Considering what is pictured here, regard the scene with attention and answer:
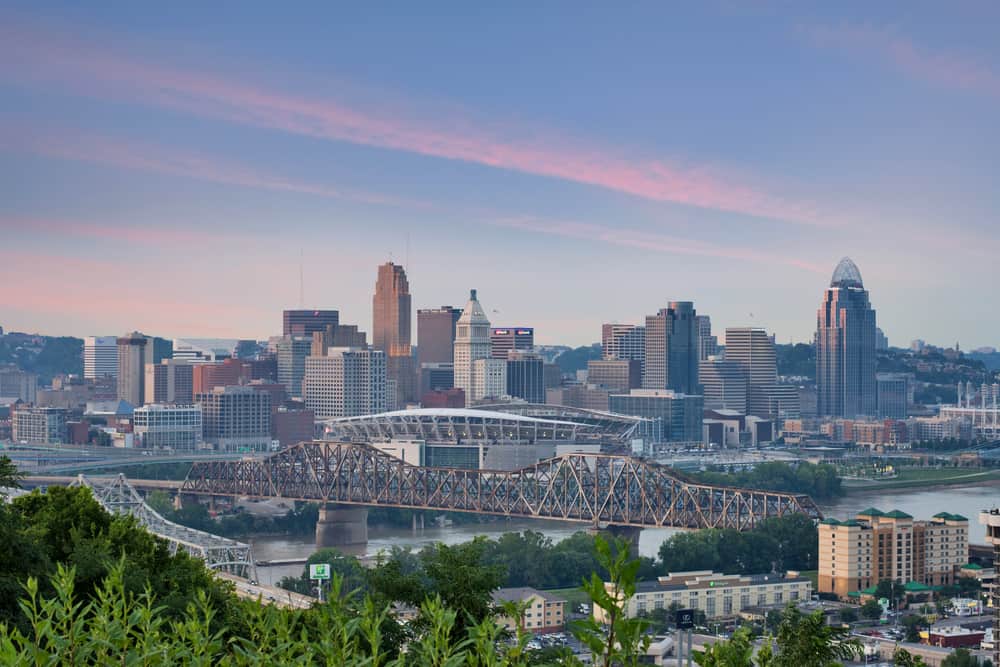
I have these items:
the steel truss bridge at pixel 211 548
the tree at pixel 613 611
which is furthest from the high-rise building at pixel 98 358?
the tree at pixel 613 611

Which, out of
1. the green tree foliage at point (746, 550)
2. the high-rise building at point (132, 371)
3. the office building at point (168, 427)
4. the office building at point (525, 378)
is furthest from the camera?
the high-rise building at point (132, 371)

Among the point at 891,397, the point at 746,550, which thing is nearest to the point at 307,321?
the point at 891,397

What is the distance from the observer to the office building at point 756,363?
166 metres

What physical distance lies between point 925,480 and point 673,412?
4042cm

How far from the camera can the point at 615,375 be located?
160 m

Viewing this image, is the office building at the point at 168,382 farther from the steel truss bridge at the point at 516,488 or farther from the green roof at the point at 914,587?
the green roof at the point at 914,587

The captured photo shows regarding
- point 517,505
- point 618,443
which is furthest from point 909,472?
point 517,505

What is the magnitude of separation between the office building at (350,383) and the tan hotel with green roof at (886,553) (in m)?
87.6

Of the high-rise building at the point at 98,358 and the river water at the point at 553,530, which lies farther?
the high-rise building at the point at 98,358

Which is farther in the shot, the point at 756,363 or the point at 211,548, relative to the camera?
the point at 756,363

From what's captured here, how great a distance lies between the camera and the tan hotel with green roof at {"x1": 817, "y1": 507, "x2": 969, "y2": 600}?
2034 inches

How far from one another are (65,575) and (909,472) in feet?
345

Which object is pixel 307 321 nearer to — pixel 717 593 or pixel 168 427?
pixel 168 427

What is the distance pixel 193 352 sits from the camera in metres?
192
